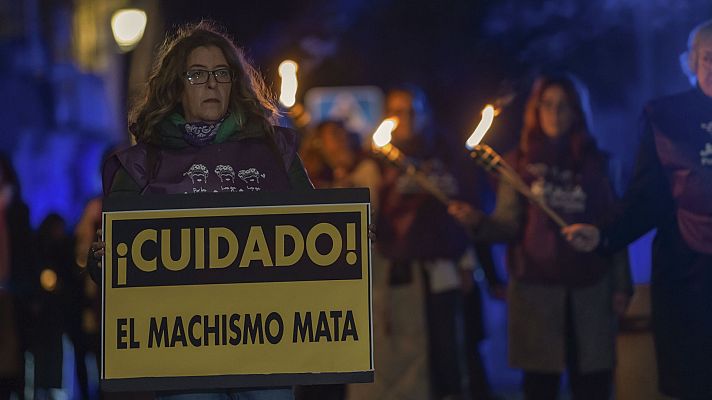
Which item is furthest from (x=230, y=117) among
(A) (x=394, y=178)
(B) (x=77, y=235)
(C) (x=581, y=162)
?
(B) (x=77, y=235)

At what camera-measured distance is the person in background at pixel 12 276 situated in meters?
10.3

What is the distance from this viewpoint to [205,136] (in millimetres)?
5402

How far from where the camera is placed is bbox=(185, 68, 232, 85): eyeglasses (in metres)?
5.48

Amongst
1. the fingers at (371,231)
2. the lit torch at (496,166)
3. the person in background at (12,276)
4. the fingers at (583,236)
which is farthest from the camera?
the person in background at (12,276)

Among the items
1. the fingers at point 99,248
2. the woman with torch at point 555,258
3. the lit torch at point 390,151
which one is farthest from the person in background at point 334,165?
the fingers at point 99,248

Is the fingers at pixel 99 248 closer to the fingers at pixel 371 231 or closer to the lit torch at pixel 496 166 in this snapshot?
the fingers at pixel 371 231

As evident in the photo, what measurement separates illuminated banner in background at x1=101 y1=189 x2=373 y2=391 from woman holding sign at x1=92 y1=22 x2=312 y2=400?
0.13m

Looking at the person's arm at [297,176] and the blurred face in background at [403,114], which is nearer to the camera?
the person's arm at [297,176]

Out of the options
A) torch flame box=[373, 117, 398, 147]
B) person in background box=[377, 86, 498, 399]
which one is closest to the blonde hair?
torch flame box=[373, 117, 398, 147]

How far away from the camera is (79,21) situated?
59.1 feet

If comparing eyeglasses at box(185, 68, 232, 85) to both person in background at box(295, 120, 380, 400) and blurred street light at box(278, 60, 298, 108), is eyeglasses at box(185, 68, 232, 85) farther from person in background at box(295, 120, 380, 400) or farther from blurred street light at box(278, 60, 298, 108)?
person in background at box(295, 120, 380, 400)

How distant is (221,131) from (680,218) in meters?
2.68

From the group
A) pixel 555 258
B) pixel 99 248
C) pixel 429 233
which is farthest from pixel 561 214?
pixel 99 248

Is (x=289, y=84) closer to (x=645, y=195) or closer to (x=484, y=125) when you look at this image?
(x=484, y=125)
